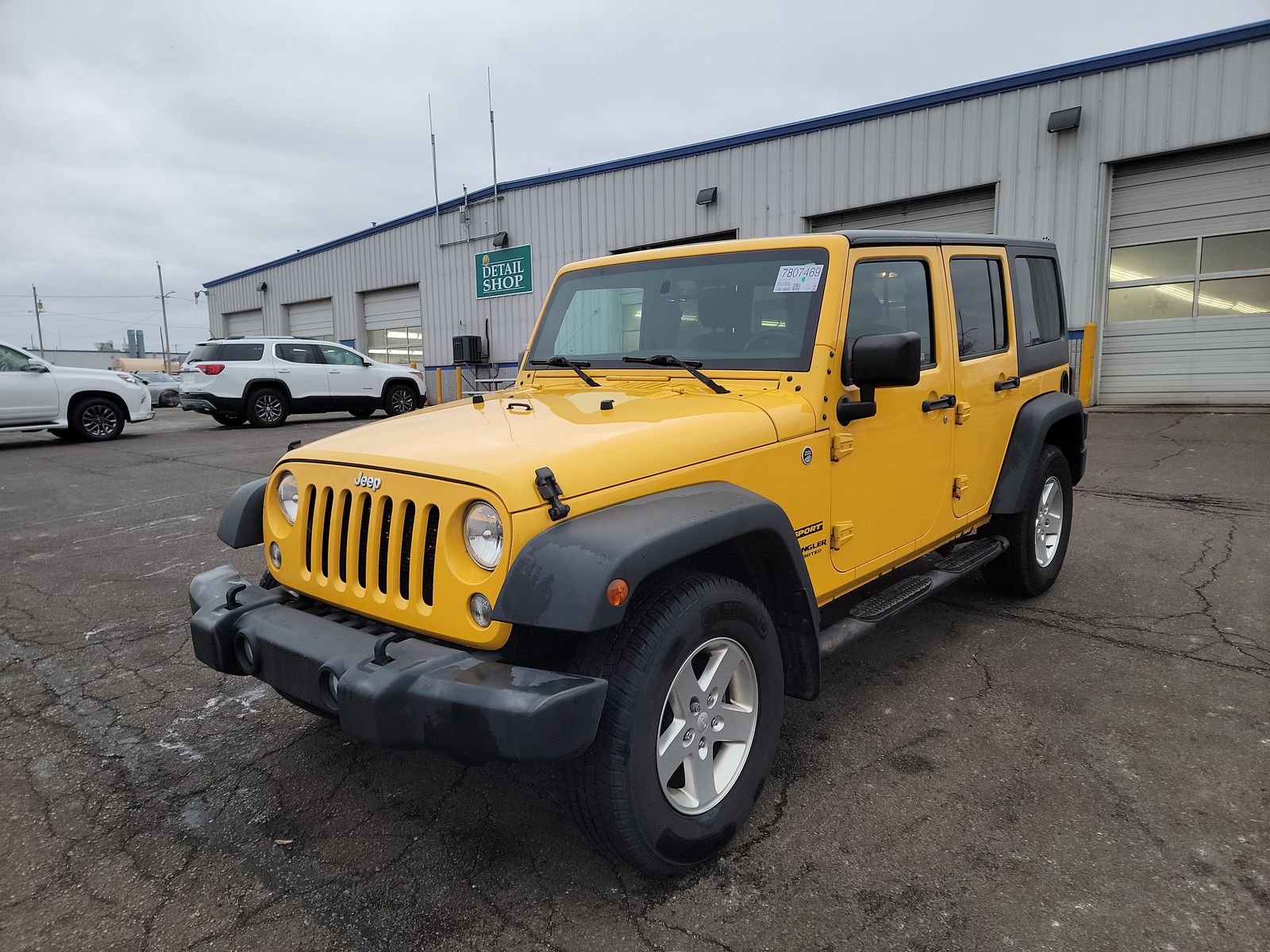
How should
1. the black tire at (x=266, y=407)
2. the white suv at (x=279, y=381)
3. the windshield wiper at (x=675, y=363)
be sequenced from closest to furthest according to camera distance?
1. the windshield wiper at (x=675, y=363)
2. the white suv at (x=279, y=381)
3. the black tire at (x=266, y=407)

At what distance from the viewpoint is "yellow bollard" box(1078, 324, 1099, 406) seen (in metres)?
12.2

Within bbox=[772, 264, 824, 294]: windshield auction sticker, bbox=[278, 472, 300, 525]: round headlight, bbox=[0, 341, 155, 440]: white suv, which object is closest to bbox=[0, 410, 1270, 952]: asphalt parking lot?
bbox=[278, 472, 300, 525]: round headlight

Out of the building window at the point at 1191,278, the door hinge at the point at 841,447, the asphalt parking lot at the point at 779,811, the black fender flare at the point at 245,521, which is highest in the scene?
the building window at the point at 1191,278

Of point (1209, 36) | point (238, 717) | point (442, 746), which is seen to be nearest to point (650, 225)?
point (1209, 36)

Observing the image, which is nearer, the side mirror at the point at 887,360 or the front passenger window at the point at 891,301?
the side mirror at the point at 887,360

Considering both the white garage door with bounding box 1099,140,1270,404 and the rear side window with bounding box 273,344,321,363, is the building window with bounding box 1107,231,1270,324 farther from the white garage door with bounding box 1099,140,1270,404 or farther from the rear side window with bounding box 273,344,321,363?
the rear side window with bounding box 273,344,321,363

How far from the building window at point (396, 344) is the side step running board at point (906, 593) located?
21.1 m

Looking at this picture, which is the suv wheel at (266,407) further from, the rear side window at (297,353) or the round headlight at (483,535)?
the round headlight at (483,535)

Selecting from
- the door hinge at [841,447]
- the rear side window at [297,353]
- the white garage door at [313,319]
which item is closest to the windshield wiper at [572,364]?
the door hinge at [841,447]

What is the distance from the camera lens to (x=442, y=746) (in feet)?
6.39

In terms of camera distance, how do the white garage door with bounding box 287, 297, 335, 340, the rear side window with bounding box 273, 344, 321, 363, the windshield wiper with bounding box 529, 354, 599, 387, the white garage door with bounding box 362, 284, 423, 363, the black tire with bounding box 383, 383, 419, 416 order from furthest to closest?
the white garage door with bounding box 287, 297, 335, 340, the white garage door with bounding box 362, 284, 423, 363, the black tire with bounding box 383, 383, 419, 416, the rear side window with bounding box 273, 344, 321, 363, the windshield wiper with bounding box 529, 354, 599, 387

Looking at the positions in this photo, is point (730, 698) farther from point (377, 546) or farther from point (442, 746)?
point (377, 546)

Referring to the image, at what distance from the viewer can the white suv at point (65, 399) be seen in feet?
41.0

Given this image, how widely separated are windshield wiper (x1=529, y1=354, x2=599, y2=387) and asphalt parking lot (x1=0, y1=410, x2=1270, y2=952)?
1.54 metres
